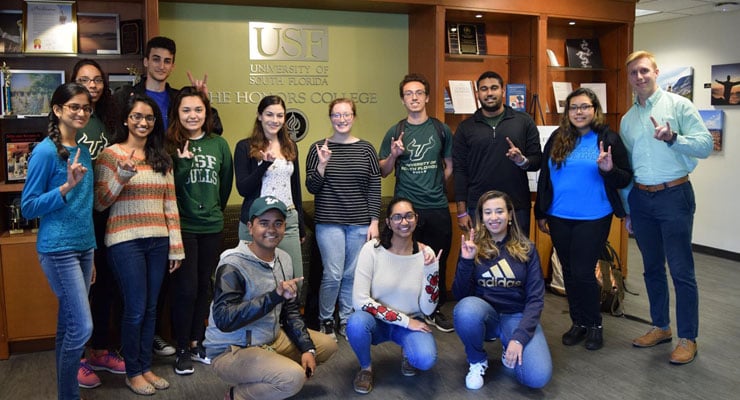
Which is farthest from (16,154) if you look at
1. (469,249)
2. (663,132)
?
(663,132)

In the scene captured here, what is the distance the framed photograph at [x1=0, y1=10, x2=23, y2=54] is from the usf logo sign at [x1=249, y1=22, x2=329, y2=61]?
1.48 meters

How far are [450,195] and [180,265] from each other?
245 centimetres

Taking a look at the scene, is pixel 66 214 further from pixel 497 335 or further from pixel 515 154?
pixel 515 154

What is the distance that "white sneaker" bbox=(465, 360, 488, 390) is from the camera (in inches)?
126

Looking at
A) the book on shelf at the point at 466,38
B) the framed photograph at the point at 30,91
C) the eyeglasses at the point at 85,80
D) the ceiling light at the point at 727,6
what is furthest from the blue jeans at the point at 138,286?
the ceiling light at the point at 727,6

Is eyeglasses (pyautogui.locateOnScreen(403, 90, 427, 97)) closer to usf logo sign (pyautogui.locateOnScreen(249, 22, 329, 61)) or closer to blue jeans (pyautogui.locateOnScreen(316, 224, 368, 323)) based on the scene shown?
blue jeans (pyautogui.locateOnScreen(316, 224, 368, 323))

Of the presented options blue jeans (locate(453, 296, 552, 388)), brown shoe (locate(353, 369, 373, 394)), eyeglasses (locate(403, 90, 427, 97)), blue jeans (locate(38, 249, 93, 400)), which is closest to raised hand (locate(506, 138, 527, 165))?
eyeglasses (locate(403, 90, 427, 97))

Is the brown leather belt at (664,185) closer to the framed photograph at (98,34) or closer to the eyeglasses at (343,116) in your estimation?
the eyeglasses at (343,116)

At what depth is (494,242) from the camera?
11.0ft

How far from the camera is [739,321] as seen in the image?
4.30 m

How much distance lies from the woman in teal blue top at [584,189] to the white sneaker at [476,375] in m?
0.86

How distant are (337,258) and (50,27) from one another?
2.25 meters

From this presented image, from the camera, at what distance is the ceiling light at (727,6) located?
19.4 ft

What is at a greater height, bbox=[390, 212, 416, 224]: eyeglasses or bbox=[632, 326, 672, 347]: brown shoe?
bbox=[390, 212, 416, 224]: eyeglasses
